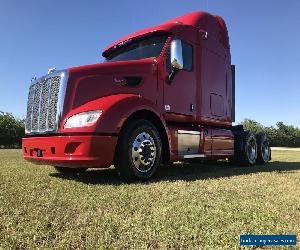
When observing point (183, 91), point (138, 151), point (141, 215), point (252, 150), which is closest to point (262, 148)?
point (252, 150)

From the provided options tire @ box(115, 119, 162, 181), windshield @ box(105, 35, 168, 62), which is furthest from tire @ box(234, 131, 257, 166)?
tire @ box(115, 119, 162, 181)

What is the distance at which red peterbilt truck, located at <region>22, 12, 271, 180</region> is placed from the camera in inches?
237

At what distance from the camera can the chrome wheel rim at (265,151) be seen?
12.1 m

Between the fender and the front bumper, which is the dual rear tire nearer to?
the fender

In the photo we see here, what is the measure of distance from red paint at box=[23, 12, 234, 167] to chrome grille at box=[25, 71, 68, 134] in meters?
0.14

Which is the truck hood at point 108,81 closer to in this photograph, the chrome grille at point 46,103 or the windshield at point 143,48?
the chrome grille at point 46,103

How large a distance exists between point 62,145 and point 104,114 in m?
0.82

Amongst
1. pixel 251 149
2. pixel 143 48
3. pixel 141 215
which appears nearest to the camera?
pixel 141 215

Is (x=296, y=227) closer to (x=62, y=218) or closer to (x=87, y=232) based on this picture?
(x=87, y=232)

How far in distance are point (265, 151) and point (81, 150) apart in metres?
7.83

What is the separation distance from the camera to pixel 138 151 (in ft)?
21.2

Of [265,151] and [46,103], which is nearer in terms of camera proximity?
[46,103]

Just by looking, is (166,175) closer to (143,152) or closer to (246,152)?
(143,152)

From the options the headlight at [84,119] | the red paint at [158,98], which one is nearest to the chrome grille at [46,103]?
the red paint at [158,98]
